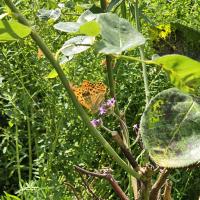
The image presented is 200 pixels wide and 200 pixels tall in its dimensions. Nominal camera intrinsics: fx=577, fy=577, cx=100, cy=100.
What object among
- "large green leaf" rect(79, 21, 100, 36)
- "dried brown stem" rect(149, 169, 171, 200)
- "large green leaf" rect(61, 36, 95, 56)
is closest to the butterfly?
"dried brown stem" rect(149, 169, 171, 200)

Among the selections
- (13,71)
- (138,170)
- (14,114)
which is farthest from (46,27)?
(138,170)

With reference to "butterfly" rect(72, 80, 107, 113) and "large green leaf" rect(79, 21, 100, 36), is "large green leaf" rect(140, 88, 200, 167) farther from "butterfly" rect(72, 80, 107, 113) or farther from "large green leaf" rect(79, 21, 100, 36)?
"butterfly" rect(72, 80, 107, 113)

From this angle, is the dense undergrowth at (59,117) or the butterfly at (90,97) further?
the dense undergrowth at (59,117)

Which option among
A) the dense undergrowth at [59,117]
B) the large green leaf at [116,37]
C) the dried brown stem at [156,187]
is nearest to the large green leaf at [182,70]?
the large green leaf at [116,37]

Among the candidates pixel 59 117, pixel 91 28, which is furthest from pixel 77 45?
pixel 59 117

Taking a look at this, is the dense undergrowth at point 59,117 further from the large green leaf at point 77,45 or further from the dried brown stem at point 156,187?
the large green leaf at point 77,45

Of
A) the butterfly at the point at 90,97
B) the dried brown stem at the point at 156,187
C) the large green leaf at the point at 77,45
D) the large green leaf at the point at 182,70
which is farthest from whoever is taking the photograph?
the butterfly at the point at 90,97

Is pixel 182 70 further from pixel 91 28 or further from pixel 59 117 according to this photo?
pixel 59 117

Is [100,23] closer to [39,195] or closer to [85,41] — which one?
[85,41]
